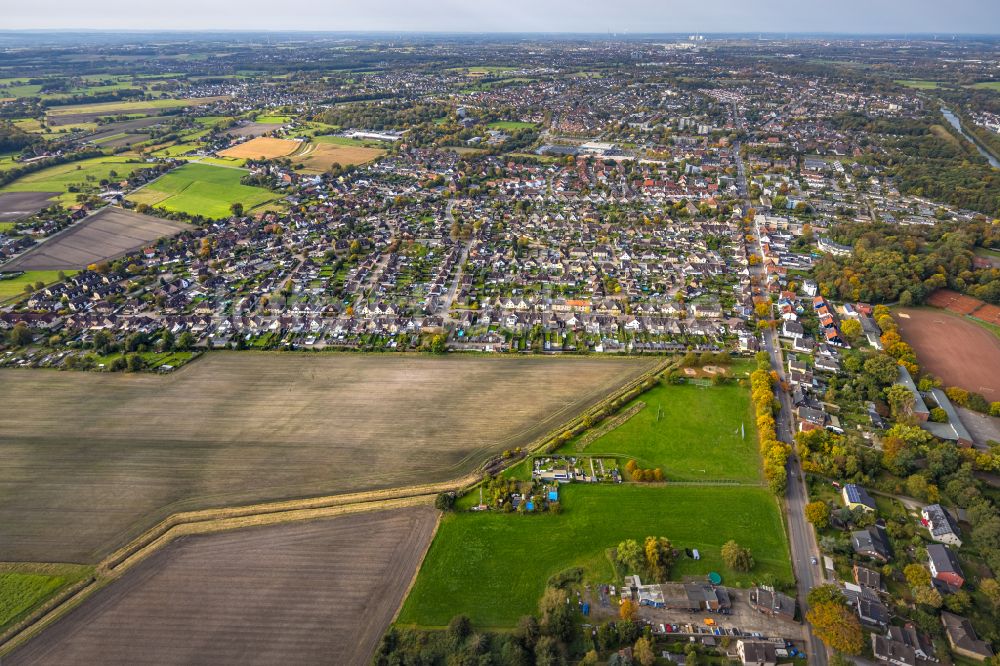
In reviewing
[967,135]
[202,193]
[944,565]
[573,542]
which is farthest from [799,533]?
[967,135]

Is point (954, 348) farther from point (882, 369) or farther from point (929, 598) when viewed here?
point (929, 598)

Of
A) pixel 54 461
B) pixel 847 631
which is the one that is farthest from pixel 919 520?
pixel 54 461

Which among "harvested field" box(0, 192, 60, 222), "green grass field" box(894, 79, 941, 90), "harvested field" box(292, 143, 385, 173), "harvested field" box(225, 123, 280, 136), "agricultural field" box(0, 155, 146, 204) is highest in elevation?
"green grass field" box(894, 79, 941, 90)

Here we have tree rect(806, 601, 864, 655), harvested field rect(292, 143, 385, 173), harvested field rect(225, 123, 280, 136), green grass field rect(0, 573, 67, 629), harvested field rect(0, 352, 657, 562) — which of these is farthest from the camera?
harvested field rect(225, 123, 280, 136)

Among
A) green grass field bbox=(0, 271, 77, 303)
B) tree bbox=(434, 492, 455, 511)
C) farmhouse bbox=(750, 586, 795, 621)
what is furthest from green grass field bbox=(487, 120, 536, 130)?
farmhouse bbox=(750, 586, 795, 621)

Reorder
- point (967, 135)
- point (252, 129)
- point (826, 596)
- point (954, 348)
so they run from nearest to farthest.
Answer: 1. point (826, 596)
2. point (954, 348)
3. point (967, 135)
4. point (252, 129)

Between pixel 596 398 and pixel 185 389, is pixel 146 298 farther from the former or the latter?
pixel 596 398

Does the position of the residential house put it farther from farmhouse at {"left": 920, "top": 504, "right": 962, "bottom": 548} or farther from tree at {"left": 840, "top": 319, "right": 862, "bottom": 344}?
tree at {"left": 840, "top": 319, "right": 862, "bottom": 344}
